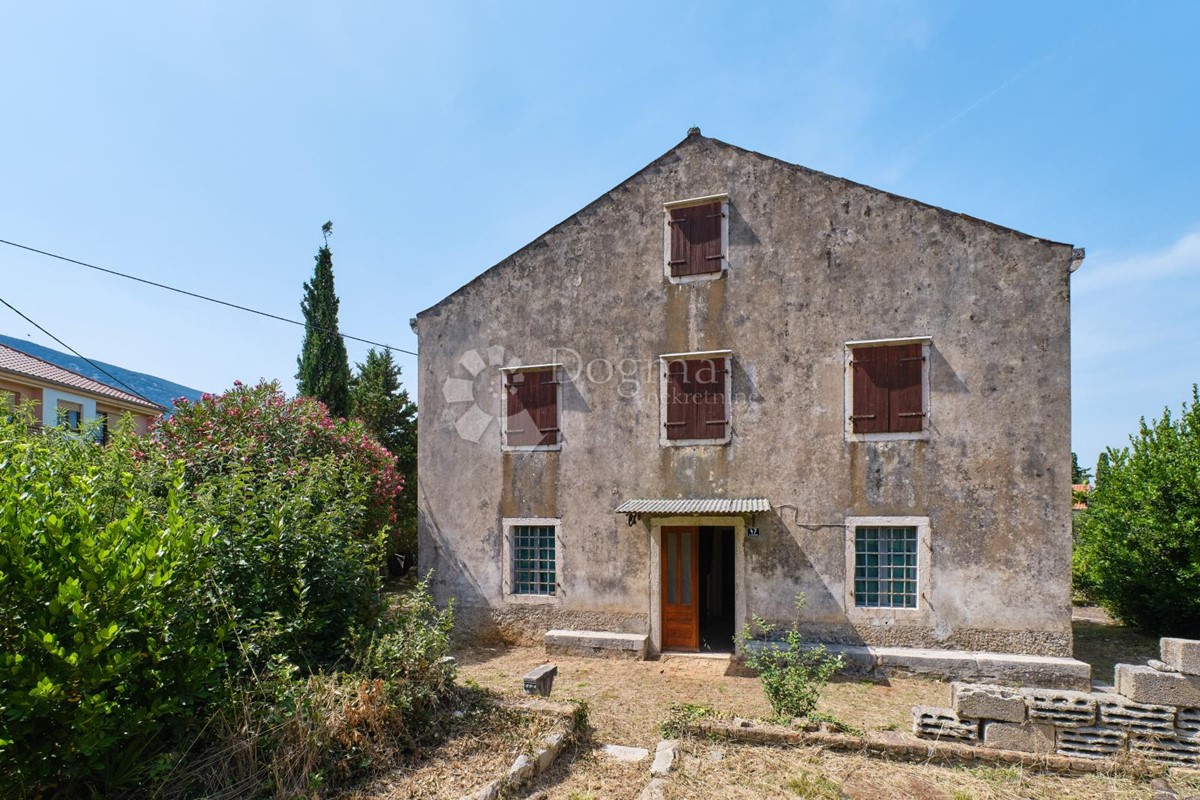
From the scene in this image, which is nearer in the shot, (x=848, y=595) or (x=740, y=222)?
(x=848, y=595)

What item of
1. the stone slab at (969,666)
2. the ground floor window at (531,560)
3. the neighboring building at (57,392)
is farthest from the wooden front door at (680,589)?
the neighboring building at (57,392)

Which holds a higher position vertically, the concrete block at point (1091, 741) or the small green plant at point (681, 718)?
the concrete block at point (1091, 741)

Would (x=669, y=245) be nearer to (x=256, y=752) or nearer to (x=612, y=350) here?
(x=612, y=350)

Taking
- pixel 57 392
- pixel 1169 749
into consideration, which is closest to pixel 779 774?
pixel 1169 749

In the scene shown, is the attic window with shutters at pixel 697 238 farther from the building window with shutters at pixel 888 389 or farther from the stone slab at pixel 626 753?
the stone slab at pixel 626 753

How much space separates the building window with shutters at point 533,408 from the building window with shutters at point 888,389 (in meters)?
5.14

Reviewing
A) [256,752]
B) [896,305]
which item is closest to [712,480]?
[896,305]

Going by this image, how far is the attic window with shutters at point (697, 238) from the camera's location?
1100 cm

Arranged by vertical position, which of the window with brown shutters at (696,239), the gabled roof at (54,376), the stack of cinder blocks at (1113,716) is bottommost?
the stack of cinder blocks at (1113,716)

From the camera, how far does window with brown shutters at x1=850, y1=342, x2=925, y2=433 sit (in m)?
9.94

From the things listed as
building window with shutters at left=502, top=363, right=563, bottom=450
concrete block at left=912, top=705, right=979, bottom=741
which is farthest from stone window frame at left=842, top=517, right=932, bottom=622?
building window with shutters at left=502, top=363, right=563, bottom=450

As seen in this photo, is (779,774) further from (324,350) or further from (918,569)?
(324,350)

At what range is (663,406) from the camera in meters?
11.1

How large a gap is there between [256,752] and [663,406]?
7.71 metres
